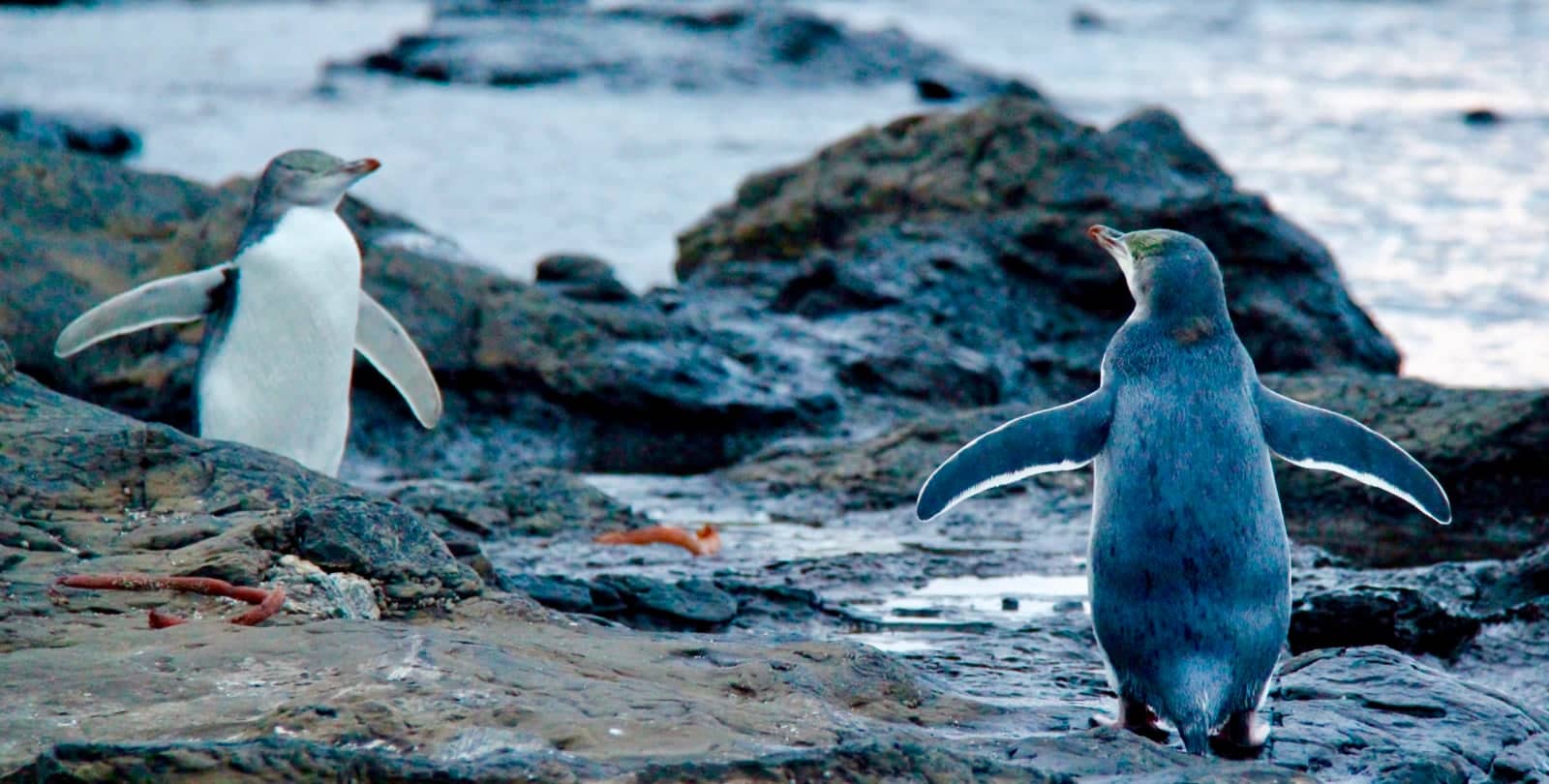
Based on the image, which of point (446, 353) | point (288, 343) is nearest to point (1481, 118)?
point (446, 353)

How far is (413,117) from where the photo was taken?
77.5ft

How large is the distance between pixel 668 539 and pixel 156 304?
1.91 meters

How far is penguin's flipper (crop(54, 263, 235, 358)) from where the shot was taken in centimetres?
639

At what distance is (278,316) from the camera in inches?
249

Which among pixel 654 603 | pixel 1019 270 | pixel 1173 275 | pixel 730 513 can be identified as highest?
pixel 1173 275

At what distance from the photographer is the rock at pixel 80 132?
19125mm

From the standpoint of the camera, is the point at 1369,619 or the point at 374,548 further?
the point at 1369,619

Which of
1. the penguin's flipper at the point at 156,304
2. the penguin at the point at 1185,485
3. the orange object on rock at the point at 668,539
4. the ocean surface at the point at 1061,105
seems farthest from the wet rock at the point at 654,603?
the ocean surface at the point at 1061,105

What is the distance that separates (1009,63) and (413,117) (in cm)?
1243

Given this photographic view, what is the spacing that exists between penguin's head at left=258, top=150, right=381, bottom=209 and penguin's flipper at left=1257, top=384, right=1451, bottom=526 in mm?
3390

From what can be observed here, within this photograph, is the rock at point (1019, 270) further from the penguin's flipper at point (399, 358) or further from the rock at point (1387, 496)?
the penguin's flipper at point (399, 358)

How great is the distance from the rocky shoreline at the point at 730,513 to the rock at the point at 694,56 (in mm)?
15691

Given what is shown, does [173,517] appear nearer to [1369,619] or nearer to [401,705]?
[401,705]

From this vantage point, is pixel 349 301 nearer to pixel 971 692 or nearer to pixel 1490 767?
pixel 971 692
